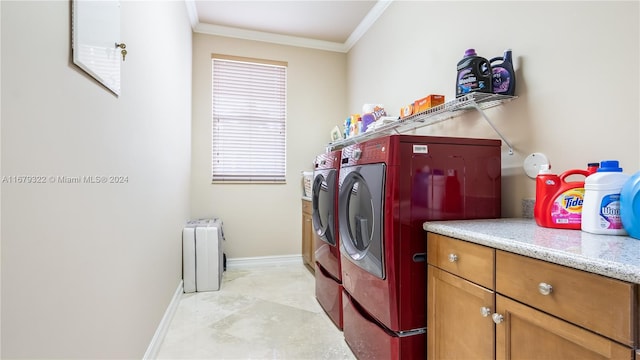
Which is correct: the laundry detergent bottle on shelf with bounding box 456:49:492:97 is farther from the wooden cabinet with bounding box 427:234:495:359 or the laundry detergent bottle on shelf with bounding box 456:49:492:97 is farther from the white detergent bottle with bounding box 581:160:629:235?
the wooden cabinet with bounding box 427:234:495:359

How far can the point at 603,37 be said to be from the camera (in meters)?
1.20

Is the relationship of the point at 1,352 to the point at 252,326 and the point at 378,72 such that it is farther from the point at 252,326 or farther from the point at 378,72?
the point at 378,72

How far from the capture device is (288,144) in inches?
150

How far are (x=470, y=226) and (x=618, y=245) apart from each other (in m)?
0.44

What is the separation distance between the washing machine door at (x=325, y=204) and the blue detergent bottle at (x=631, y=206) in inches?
55.3

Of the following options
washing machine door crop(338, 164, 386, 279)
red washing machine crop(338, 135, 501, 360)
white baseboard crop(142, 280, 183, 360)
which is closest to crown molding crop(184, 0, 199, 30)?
washing machine door crop(338, 164, 386, 279)

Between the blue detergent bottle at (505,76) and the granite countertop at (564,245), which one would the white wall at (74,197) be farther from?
the blue detergent bottle at (505,76)

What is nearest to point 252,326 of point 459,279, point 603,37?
point 459,279

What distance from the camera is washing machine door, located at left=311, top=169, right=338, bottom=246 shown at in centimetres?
212

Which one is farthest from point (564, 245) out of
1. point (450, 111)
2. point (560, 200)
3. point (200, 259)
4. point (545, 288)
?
point (200, 259)

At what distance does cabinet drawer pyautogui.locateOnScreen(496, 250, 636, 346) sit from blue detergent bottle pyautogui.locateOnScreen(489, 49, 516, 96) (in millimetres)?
967

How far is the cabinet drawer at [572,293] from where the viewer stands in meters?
0.64

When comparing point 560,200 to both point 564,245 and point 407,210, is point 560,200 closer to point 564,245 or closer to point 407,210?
point 564,245

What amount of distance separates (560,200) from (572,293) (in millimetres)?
546
